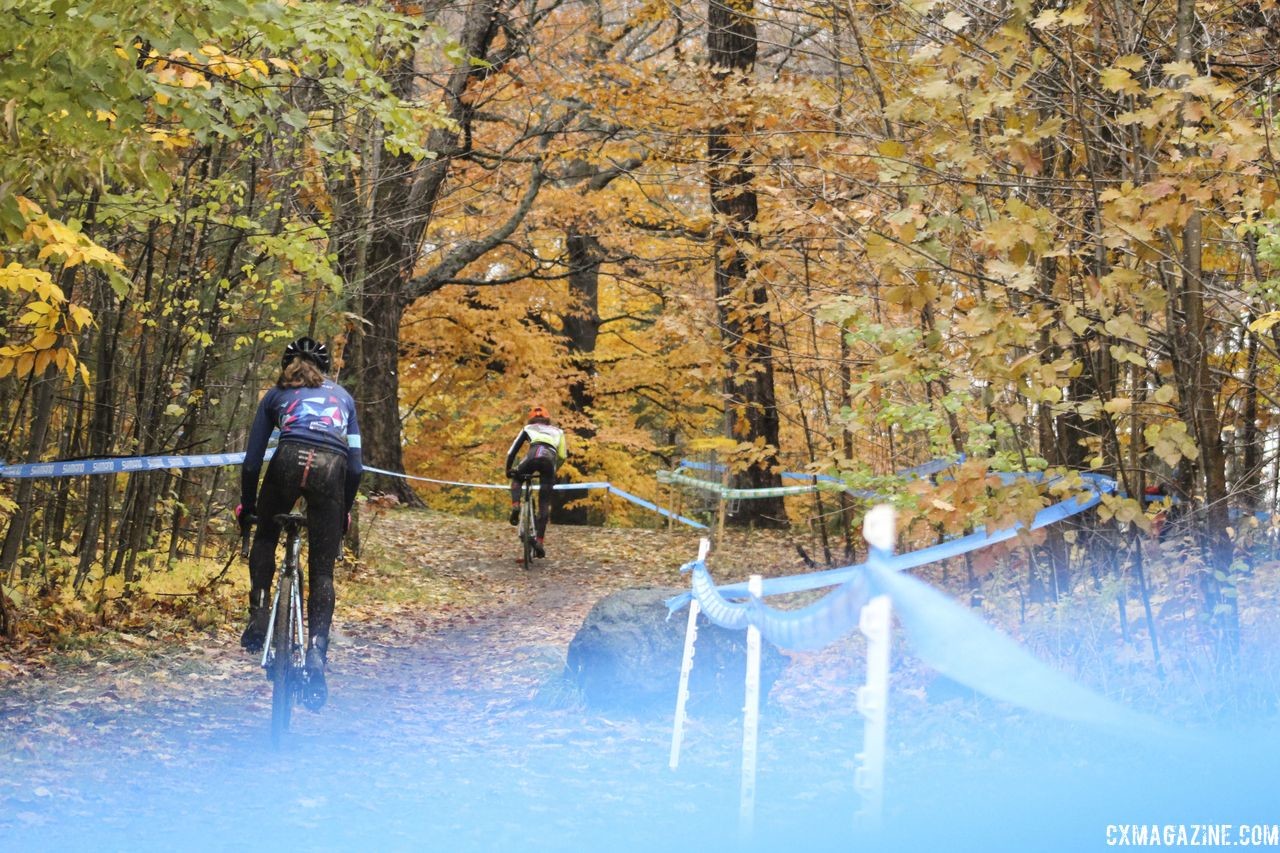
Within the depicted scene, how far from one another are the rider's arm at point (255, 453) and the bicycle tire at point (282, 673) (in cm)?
66

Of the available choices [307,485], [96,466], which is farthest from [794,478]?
[307,485]

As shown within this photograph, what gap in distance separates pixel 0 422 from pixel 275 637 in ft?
11.6

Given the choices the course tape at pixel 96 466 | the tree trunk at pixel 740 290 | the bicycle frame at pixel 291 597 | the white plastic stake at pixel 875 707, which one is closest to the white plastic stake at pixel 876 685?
the white plastic stake at pixel 875 707

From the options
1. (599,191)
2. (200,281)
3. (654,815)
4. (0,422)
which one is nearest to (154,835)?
(654,815)

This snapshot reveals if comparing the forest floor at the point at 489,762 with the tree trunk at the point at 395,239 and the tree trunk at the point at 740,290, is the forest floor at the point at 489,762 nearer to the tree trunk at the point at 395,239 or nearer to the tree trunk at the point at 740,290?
the tree trunk at the point at 740,290

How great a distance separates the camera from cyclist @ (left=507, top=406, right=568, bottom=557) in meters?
15.0

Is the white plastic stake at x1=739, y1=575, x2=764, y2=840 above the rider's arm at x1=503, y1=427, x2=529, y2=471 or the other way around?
the other way around

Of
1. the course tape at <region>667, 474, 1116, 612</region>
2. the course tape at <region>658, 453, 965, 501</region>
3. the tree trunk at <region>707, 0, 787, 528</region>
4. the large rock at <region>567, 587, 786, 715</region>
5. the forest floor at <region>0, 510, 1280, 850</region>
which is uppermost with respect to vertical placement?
the tree trunk at <region>707, 0, 787, 528</region>

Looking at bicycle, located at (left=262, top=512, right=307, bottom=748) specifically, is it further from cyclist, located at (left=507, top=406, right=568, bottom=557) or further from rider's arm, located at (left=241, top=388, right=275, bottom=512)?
cyclist, located at (left=507, top=406, right=568, bottom=557)

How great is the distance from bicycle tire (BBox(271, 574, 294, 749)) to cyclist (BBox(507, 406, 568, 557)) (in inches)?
323

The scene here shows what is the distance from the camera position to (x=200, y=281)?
10039 millimetres

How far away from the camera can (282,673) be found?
661cm

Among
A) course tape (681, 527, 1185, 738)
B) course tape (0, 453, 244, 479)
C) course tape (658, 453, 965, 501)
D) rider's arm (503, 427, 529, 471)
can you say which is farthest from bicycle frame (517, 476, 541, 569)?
course tape (681, 527, 1185, 738)

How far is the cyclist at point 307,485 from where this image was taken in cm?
685
